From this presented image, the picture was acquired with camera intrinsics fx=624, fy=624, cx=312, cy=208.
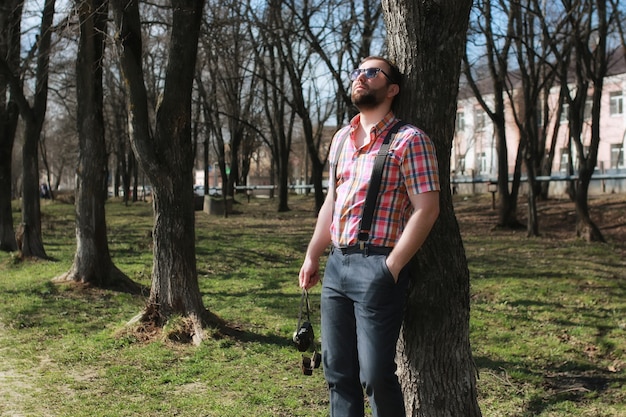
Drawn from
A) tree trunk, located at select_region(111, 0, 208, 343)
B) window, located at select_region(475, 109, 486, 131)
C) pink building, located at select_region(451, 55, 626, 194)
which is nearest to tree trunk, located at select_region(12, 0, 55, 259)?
tree trunk, located at select_region(111, 0, 208, 343)

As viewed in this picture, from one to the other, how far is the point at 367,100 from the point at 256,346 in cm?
390

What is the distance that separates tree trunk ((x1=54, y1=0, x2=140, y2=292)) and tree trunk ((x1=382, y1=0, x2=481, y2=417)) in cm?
706

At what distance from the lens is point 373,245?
9.80 feet

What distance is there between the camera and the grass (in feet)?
16.2

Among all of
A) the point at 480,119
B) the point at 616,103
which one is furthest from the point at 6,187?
the point at 480,119

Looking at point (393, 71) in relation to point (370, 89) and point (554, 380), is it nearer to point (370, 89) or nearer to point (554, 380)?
point (370, 89)

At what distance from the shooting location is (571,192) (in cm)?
2275

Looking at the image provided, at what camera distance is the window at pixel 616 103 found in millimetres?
38750

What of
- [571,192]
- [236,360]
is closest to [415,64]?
[236,360]

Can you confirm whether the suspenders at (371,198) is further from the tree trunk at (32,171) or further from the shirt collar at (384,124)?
the tree trunk at (32,171)

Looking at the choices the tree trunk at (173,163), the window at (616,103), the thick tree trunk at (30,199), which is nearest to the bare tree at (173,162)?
the tree trunk at (173,163)

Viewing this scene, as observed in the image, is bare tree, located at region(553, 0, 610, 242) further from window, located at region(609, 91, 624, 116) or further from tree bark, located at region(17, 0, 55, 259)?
window, located at region(609, 91, 624, 116)

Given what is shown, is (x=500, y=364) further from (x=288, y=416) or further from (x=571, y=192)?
(x=571, y=192)

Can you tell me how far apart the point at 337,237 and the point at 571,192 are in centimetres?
2172
